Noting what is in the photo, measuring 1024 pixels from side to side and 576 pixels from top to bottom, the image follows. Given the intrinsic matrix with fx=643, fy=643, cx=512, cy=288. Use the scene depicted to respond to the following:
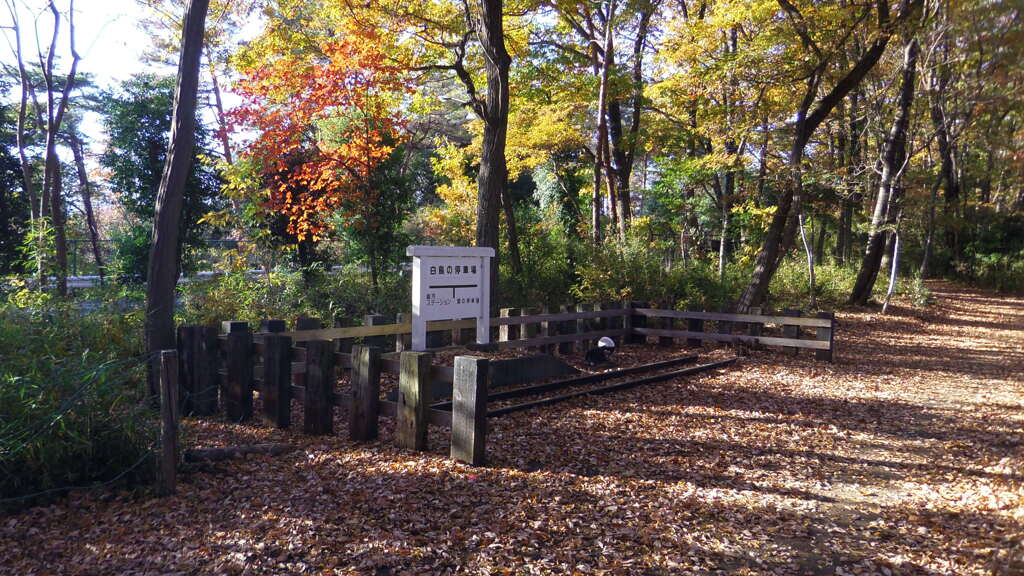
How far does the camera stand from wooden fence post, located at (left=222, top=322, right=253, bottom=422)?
6.15 metres

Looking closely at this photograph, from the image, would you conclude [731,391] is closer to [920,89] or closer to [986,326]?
[986,326]

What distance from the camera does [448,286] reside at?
7320mm

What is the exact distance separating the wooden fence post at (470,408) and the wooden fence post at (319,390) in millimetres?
1416

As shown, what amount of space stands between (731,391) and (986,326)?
41.2 feet

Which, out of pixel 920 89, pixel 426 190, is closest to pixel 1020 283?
pixel 920 89

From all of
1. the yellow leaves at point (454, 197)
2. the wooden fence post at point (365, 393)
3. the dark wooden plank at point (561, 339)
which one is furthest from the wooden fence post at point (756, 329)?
the yellow leaves at point (454, 197)

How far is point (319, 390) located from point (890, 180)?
1792 centimetres

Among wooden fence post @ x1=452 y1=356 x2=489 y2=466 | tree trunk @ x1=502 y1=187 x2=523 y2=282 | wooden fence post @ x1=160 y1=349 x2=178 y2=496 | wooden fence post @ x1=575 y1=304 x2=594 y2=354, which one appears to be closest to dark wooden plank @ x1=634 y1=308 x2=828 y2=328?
wooden fence post @ x1=575 y1=304 x2=594 y2=354

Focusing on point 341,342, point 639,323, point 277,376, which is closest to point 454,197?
point 639,323

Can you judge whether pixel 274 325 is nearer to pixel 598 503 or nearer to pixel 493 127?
pixel 598 503

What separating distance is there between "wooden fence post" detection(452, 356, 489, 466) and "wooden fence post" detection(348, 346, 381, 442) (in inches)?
33.3

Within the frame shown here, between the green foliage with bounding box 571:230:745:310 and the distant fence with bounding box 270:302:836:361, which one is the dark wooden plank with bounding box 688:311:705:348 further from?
the green foliage with bounding box 571:230:745:310

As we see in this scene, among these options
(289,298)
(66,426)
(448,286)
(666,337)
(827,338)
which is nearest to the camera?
(66,426)

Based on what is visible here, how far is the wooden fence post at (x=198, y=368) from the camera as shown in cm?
633
